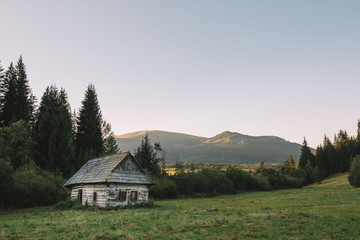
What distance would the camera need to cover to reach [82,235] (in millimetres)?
12695

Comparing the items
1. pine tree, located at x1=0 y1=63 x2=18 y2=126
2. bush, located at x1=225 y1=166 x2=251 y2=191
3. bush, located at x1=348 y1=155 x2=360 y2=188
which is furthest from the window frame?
bush, located at x1=348 y1=155 x2=360 y2=188

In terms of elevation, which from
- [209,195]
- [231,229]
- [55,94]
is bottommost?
[209,195]

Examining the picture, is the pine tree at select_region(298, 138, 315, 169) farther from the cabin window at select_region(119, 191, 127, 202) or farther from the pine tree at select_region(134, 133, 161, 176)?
the cabin window at select_region(119, 191, 127, 202)

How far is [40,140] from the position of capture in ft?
153

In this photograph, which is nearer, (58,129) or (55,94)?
(58,129)

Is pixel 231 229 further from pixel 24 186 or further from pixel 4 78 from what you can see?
pixel 4 78

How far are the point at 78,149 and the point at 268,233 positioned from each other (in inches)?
2030

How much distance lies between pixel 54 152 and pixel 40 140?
3.46m

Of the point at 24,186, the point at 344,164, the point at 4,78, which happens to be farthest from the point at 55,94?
the point at 344,164

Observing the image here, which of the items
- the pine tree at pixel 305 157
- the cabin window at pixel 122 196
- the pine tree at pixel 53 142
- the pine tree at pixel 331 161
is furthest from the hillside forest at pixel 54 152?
the pine tree at pixel 331 161

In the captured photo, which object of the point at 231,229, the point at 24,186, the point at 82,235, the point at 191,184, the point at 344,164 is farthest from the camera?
the point at 344,164

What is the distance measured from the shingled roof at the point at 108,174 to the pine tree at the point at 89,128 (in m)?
22.5

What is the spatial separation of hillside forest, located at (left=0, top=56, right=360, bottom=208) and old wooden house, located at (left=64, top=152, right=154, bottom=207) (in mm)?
6134

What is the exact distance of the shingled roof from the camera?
96.8 ft
